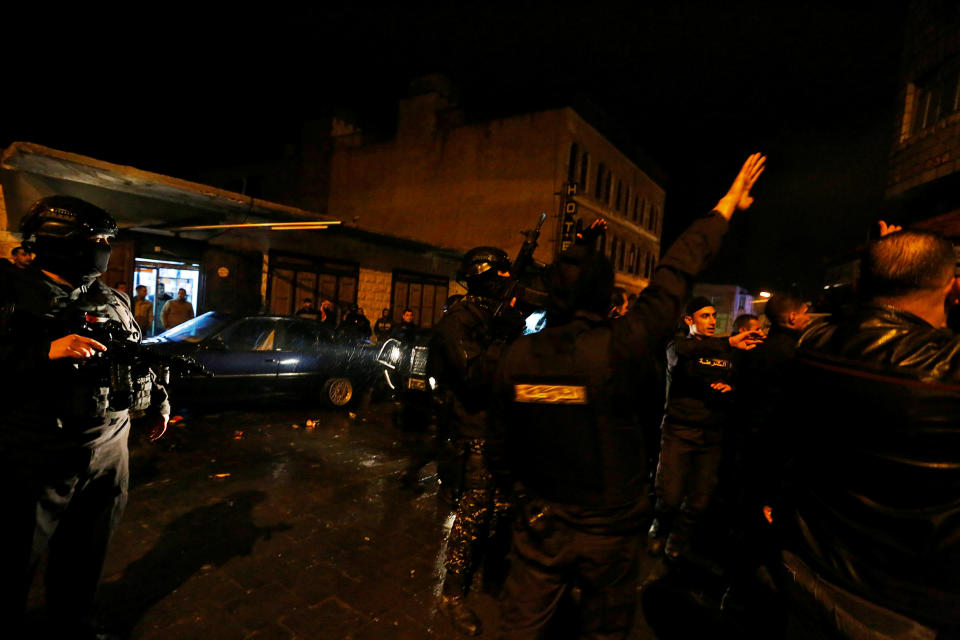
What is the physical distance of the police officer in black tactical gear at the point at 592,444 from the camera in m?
1.74

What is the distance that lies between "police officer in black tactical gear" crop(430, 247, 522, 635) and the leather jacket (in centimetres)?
177

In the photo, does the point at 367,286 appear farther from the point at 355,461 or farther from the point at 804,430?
the point at 804,430

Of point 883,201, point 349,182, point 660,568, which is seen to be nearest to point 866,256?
point 660,568

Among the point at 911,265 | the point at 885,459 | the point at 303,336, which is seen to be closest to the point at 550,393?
the point at 885,459

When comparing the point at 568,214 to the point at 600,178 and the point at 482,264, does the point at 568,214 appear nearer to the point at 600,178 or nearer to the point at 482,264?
the point at 600,178

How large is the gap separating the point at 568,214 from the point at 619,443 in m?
18.8

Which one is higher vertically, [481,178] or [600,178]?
[600,178]

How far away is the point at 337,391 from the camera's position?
8.39 m

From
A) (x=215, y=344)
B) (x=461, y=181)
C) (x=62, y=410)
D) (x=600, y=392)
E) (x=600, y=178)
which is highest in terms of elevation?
(x=600, y=178)

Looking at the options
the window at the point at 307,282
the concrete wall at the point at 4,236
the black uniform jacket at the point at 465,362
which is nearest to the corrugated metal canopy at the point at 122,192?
the concrete wall at the point at 4,236

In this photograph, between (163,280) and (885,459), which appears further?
(163,280)

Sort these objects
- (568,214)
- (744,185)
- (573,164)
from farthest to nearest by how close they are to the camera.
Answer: (573,164) < (568,214) < (744,185)

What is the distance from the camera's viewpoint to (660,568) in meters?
3.66

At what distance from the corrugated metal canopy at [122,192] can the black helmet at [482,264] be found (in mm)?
7141
